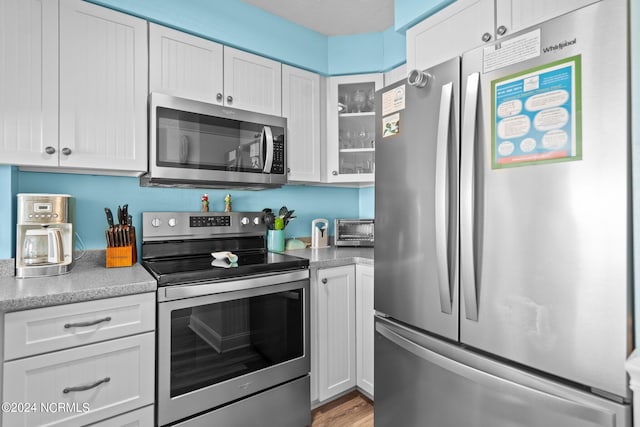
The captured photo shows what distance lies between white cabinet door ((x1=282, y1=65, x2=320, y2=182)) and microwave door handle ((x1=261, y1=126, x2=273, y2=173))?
0.25 m

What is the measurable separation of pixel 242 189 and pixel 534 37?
181 cm

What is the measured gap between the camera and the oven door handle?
56.4 inches

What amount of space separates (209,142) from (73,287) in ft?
3.17

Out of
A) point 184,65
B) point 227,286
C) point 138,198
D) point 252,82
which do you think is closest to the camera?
point 227,286

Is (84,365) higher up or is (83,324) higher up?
(83,324)

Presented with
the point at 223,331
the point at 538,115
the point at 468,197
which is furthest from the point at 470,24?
the point at 223,331

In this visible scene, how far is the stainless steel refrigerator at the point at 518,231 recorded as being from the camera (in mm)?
821

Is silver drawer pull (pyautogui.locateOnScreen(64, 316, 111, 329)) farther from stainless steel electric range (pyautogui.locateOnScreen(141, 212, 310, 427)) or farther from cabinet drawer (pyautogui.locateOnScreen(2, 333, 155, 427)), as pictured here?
stainless steel electric range (pyautogui.locateOnScreen(141, 212, 310, 427))

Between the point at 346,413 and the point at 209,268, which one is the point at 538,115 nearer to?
the point at 209,268

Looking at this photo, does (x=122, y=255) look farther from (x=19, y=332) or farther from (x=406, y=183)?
(x=406, y=183)

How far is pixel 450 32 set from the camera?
1638 millimetres

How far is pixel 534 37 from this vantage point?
0.95 metres

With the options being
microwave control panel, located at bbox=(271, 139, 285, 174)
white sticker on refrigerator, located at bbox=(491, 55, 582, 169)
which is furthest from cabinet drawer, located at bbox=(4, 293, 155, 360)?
white sticker on refrigerator, located at bbox=(491, 55, 582, 169)

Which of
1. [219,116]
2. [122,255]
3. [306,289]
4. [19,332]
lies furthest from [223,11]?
[19,332]
